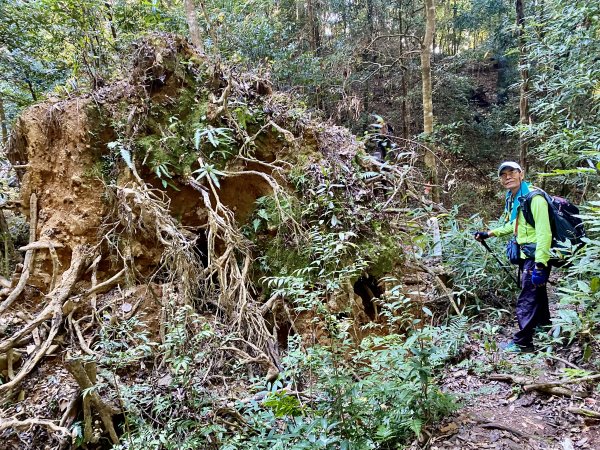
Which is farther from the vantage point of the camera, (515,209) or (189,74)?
(189,74)

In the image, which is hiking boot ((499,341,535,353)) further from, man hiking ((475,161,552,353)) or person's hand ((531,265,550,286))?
person's hand ((531,265,550,286))

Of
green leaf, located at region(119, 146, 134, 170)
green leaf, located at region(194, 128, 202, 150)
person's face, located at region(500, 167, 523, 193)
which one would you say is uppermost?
green leaf, located at region(194, 128, 202, 150)

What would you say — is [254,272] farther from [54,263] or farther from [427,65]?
[427,65]

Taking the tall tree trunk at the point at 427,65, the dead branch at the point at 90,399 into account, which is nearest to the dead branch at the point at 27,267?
the dead branch at the point at 90,399

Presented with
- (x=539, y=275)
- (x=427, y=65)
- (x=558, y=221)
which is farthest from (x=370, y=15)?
(x=539, y=275)

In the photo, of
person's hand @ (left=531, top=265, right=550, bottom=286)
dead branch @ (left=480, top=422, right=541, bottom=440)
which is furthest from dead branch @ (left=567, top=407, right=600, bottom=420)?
person's hand @ (left=531, top=265, right=550, bottom=286)

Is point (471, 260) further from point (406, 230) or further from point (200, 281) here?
point (200, 281)

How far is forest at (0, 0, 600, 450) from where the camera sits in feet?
9.12

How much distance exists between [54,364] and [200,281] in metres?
1.68

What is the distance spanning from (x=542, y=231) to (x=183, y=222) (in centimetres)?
396

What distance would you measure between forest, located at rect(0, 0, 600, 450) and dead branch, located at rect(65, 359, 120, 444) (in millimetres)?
20

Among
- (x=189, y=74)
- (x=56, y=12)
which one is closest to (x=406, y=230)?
(x=189, y=74)

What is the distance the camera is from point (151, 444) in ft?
Answer: 8.96

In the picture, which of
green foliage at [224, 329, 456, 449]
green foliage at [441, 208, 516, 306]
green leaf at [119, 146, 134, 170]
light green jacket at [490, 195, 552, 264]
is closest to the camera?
green foliage at [224, 329, 456, 449]
